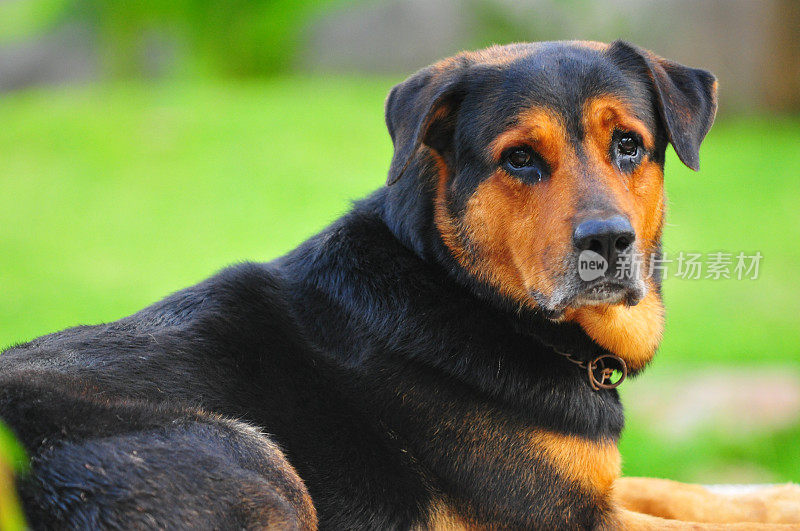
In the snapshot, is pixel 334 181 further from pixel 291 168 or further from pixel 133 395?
pixel 133 395

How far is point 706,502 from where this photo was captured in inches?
184

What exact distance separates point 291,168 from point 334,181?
1.27 metres

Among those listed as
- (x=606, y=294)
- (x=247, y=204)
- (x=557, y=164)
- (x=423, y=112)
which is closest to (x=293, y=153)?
(x=247, y=204)

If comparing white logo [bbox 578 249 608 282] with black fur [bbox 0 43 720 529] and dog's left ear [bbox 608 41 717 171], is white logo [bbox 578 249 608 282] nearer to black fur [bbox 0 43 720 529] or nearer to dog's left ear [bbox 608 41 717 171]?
black fur [bbox 0 43 720 529]

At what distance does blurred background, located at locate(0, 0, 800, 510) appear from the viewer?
10180 mm

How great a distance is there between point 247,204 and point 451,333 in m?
11.8

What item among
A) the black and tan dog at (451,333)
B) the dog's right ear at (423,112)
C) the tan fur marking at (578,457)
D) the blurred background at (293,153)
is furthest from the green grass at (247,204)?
the dog's right ear at (423,112)

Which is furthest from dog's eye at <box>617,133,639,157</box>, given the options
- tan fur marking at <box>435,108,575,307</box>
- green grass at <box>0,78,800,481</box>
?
green grass at <box>0,78,800,481</box>

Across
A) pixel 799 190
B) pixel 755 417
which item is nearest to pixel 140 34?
pixel 799 190

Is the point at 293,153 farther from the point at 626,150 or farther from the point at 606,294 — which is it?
the point at 606,294

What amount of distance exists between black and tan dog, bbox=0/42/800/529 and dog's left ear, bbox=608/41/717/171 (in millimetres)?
12

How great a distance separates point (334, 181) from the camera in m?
15.8

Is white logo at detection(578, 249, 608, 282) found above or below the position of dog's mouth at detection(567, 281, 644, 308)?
above

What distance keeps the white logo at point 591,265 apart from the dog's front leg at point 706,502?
145 cm
